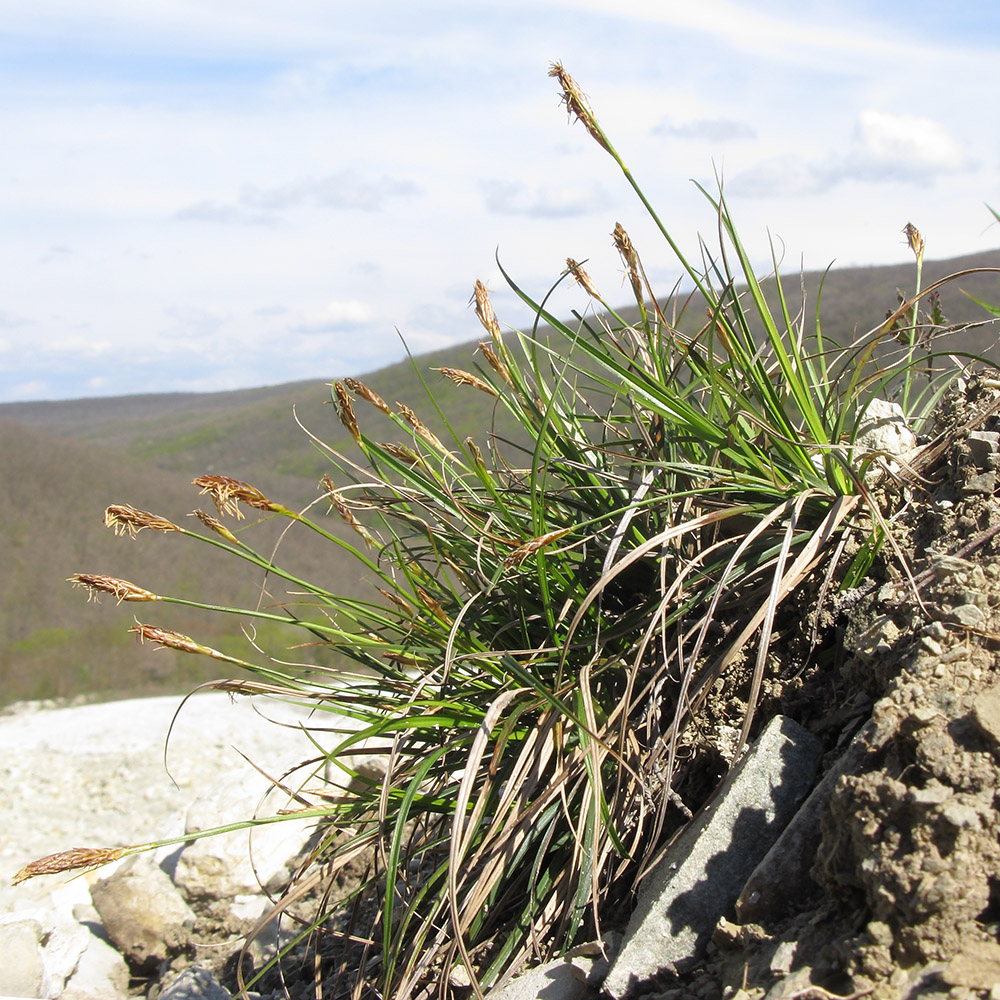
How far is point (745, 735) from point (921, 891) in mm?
546

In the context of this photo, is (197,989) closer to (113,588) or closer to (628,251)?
(113,588)

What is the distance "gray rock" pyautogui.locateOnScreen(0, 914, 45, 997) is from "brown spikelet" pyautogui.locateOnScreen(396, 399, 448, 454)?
2084 millimetres

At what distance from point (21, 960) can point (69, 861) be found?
1.66m

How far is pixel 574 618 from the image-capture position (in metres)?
1.71

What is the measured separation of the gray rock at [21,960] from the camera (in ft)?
8.75

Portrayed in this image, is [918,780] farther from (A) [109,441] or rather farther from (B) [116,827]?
(A) [109,441]

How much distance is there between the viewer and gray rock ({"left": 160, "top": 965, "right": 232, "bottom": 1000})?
2.28 meters

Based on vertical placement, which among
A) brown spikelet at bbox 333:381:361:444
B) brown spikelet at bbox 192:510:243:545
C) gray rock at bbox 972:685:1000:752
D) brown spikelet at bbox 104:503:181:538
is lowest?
gray rock at bbox 972:685:1000:752

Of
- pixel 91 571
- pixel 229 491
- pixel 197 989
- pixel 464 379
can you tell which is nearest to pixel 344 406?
pixel 229 491

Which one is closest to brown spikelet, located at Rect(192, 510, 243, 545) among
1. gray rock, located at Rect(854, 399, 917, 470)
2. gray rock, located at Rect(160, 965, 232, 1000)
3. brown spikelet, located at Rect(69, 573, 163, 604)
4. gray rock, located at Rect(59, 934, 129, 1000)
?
brown spikelet, located at Rect(69, 573, 163, 604)

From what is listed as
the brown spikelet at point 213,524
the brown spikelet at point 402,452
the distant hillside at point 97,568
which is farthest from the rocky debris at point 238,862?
the distant hillside at point 97,568

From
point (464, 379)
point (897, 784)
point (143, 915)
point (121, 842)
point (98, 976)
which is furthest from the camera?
point (121, 842)

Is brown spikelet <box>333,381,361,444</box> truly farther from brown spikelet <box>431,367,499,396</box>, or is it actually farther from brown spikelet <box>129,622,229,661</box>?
brown spikelet <box>129,622,229,661</box>

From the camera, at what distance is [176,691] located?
9602mm
